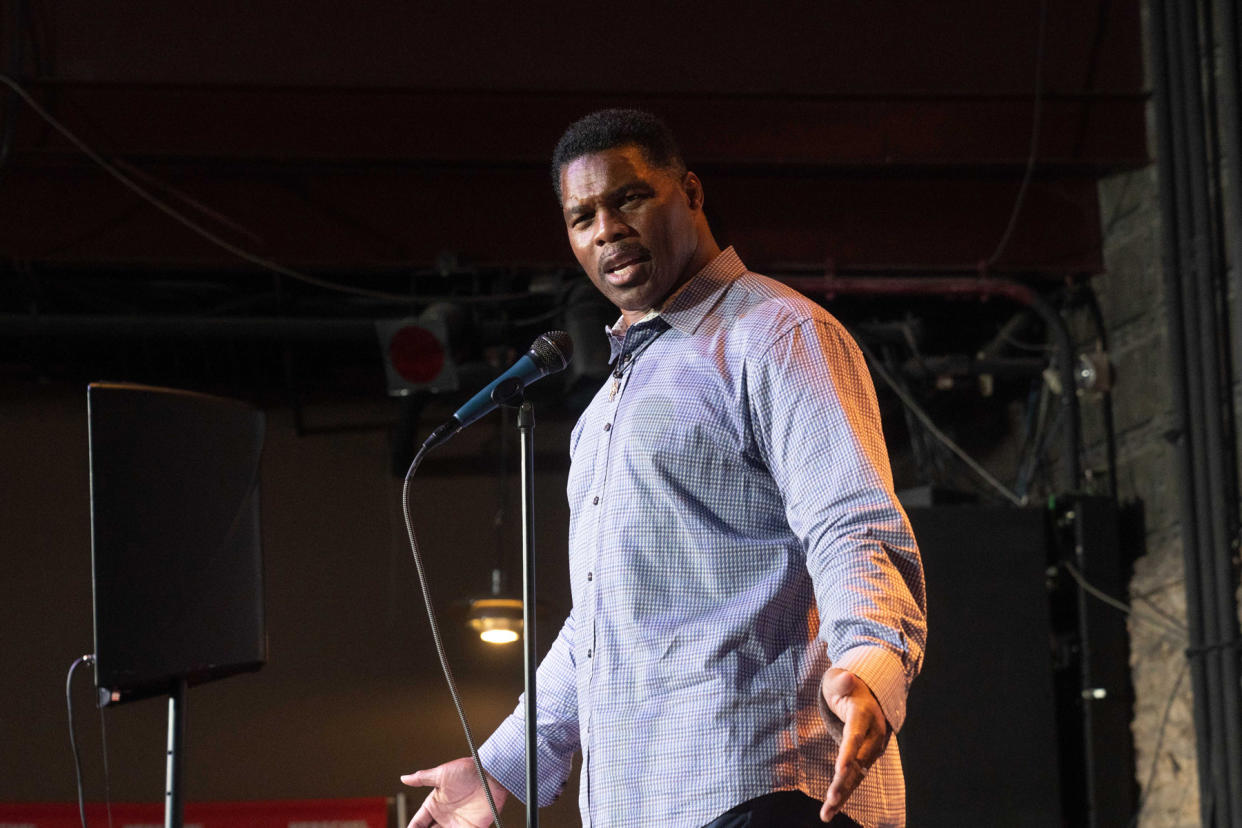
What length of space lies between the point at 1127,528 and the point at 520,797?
11.4 ft

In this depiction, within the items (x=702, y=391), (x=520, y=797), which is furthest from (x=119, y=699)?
(x=702, y=391)

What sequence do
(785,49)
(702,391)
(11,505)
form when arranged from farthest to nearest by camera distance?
1. (11,505)
2. (785,49)
3. (702,391)

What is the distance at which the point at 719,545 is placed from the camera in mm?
1755

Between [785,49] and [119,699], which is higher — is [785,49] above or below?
above

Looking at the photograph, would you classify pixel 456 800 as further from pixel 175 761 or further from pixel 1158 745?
pixel 1158 745

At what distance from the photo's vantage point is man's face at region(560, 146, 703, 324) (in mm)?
1989

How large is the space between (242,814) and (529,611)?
165 inches

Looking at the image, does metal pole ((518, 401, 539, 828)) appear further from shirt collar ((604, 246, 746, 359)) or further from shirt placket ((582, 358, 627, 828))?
shirt collar ((604, 246, 746, 359))

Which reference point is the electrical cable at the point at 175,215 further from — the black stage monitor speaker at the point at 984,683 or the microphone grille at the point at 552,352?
the microphone grille at the point at 552,352

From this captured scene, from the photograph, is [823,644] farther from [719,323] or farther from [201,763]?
[201,763]

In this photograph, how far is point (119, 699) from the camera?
2.23 metres

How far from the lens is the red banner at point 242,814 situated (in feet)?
17.9

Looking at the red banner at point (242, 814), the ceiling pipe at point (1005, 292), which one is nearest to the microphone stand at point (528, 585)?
the ceiling pipe at point (1005, 292)

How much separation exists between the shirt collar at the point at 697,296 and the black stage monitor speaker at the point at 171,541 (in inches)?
34.0
